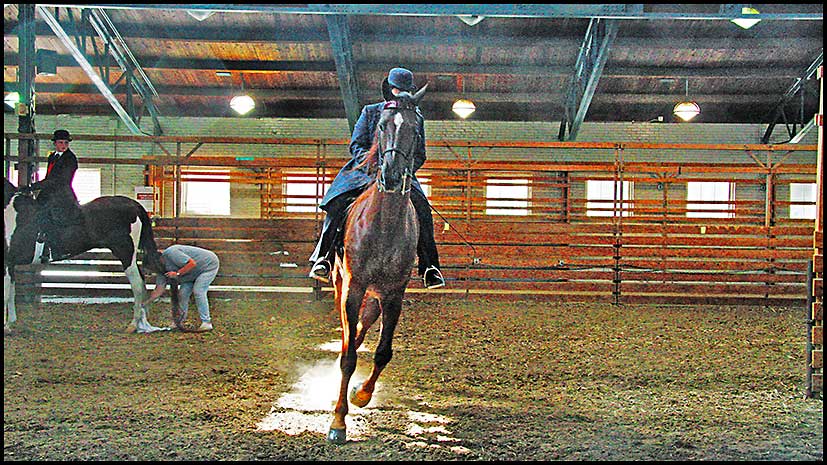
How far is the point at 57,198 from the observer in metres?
8.34

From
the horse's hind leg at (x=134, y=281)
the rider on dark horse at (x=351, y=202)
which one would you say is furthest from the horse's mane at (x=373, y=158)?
the horse's hind leg at (x=134, y=281)

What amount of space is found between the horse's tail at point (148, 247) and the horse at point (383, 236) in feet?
13.4

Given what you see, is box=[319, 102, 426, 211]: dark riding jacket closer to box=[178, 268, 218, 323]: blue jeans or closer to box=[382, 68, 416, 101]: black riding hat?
box=[382, 68, 416, 101]: black riding hat

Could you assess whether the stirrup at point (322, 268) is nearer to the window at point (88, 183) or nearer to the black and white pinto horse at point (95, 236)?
the black and white pinto horse at point (95, 236)

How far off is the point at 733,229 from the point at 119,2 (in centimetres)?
997

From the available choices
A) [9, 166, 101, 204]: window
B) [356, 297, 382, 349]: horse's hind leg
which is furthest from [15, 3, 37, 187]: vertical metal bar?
[356, 297, 382, 349]: horse's hind leg

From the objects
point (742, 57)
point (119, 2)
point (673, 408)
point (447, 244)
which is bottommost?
point (673, 408)

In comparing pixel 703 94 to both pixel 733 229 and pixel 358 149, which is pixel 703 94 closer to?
pixel 733 229

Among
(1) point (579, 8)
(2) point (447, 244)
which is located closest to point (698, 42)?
(2) point (447, 244)

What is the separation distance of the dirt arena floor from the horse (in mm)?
484

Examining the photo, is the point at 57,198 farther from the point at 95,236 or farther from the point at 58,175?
the point at 95,236

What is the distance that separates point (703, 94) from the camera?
16.0 m

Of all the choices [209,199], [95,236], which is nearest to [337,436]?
[95,236]

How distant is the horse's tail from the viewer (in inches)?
333
